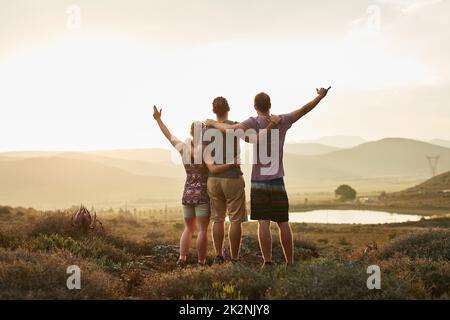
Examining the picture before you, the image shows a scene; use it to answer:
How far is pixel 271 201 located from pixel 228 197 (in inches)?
29.0

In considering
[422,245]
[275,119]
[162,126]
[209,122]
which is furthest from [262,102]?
[422,245]

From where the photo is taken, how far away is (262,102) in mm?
8359

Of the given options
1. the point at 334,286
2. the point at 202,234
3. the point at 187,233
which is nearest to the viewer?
the point at 334,286

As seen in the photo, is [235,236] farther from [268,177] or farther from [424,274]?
[424,274]

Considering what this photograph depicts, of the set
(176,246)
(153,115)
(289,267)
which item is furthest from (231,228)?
(176,246)

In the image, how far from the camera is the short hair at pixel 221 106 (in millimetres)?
8523

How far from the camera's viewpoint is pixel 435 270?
8.42 metres

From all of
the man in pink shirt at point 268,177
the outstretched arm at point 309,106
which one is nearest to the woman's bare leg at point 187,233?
the man in pink shirt at point 268,177

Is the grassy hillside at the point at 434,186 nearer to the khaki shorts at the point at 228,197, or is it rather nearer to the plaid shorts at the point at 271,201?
the khaki shorts at the point at 228,197

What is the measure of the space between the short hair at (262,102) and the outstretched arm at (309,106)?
0.44m

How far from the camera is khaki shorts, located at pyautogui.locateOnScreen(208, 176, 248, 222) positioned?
8547 mm
